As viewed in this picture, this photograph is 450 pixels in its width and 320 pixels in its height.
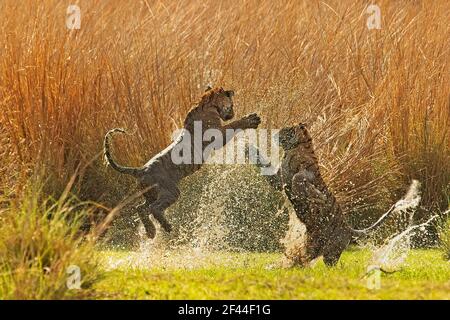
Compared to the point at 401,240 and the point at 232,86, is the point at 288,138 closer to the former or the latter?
the point at 401,240

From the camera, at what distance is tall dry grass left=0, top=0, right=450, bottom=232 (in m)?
9.87

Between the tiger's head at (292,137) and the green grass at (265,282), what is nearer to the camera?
the green grass at (265,282)

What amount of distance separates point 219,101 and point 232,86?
142 cm

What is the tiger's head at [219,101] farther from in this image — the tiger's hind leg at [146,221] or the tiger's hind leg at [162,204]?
the tiger's hind leg at [146,221]

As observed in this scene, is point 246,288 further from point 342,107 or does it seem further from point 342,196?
point 342,107

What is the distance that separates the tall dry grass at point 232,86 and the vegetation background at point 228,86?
0.04 feet

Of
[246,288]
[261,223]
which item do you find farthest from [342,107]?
[246,288]

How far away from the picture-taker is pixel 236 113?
10289 mm

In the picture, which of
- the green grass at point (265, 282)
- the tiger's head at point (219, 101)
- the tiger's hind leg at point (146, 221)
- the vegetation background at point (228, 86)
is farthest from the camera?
the vegetation background at point (228, 86)

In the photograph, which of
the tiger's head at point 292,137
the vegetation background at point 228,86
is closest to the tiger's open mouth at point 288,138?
the tiger's head at point 292,137

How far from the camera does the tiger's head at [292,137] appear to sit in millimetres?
8617

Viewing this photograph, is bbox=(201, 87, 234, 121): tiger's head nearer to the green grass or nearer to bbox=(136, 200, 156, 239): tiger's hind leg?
bbox=(136, 200, 156, 239): tiger's hind leg

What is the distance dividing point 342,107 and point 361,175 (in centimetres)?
68

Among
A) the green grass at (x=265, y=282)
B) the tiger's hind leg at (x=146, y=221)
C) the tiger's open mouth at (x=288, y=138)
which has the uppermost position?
the tiger's open mouth at (x=288, y=138)
